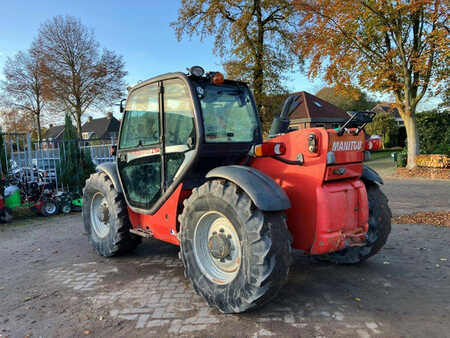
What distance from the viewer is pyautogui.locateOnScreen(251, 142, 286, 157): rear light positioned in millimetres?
3137

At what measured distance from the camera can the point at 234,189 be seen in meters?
2.87

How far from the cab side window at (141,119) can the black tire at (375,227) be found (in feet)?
8.64

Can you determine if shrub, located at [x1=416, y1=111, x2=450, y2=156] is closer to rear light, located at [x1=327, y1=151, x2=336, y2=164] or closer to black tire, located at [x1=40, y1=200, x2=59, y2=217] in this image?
rear light, located at [x1=327, y1=151, x2=336, y2=164]

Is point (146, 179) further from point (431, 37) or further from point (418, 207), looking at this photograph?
point (431, 37)

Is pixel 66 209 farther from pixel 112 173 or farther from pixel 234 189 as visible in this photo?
pixel 234 189

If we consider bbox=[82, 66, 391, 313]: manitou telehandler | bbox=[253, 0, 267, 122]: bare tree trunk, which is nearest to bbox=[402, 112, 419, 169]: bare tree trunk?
bbox=[253, 0, 267, 122]: bare tree trunk

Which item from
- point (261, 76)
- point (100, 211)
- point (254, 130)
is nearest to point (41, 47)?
point (261, 76)

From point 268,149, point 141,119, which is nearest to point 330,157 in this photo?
point 268,149

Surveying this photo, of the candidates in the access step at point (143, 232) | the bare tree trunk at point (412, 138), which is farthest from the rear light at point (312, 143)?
the bare tree trunk at point (412, 138)

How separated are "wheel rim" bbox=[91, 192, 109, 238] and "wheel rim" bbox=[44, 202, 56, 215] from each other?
156 inches

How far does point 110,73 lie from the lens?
971 inches

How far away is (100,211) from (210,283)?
101 inches

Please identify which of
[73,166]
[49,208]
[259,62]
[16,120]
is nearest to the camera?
[49,208]

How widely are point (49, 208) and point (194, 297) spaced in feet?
21.5
